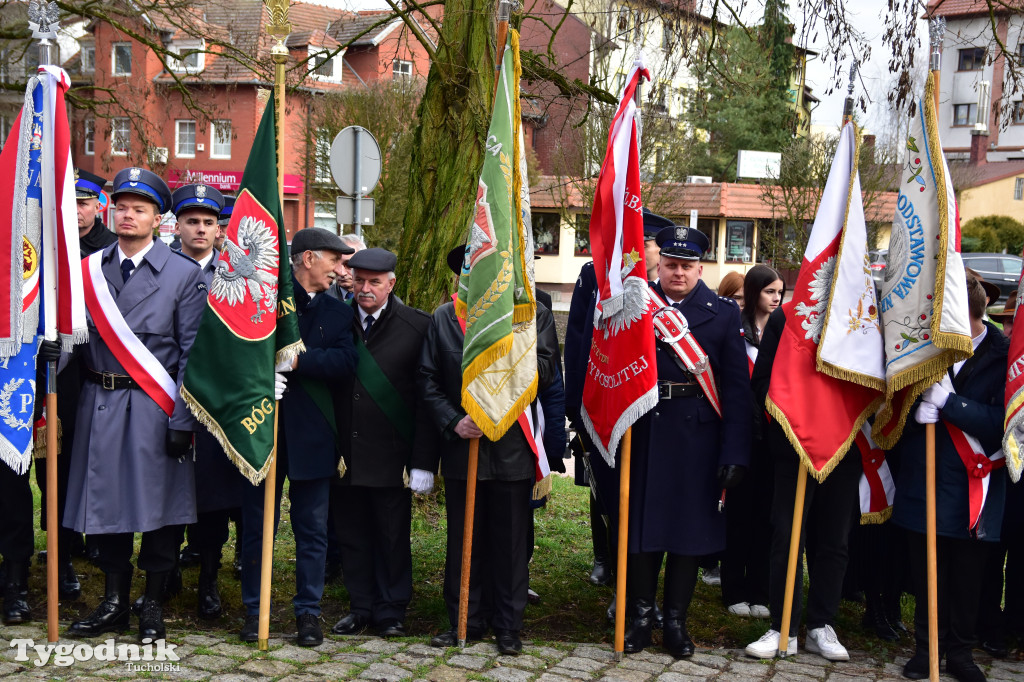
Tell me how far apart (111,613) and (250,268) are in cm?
186

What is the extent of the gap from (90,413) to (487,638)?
2308 mm

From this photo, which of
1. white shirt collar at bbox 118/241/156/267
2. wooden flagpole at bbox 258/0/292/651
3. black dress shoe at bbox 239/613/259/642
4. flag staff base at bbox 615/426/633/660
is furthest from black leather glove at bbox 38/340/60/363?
flag staff base at bbox 615/426/633/660

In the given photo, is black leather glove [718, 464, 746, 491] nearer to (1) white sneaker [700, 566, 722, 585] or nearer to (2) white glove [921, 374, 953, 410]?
(2) white glove [921, 374, 953, 410]

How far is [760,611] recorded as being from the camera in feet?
20.1

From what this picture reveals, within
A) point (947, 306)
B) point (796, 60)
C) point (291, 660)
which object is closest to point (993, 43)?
point (796, 60)

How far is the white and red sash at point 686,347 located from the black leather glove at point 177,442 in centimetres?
242

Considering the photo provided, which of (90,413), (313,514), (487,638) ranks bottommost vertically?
(487,638)

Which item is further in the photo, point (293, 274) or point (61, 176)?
point (293, 274)

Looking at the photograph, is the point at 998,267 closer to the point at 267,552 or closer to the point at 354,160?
the point at 354,160

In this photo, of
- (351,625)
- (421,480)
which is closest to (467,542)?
(421,480)

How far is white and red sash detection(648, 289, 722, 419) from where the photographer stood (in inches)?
210

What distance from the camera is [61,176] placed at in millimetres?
5176

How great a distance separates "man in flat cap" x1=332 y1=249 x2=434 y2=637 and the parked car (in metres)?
26.4

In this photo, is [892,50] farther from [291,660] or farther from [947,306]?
[291,660]
